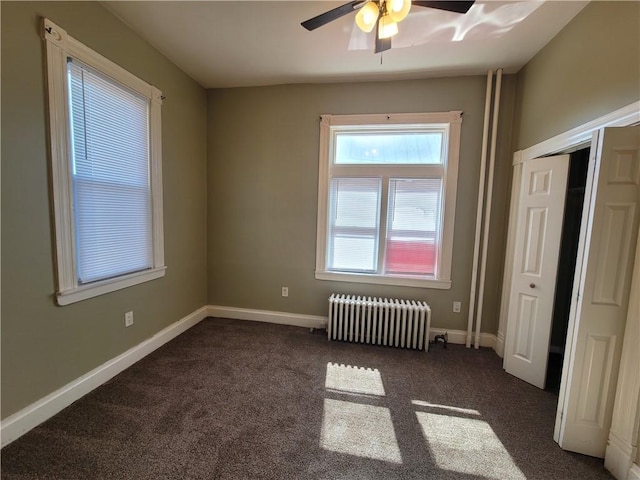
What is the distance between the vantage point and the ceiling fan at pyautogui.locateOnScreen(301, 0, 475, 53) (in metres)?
1.45

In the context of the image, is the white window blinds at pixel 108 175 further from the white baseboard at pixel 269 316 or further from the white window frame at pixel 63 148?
the white baseboard at pixel 269 316

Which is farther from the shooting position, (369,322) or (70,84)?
(369,322)

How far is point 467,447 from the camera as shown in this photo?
5.33 feet

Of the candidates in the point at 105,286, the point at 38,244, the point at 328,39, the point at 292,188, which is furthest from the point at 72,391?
the point at 328,39

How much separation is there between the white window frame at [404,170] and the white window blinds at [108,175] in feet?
5.76

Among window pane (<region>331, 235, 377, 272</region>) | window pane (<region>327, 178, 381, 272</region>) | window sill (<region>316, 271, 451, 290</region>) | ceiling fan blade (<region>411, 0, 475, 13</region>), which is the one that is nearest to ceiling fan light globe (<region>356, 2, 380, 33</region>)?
ceiling fan blade (<region>411, 0, 475, 13</region>)

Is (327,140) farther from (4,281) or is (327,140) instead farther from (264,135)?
(4,281)

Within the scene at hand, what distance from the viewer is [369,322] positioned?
2.86 metres

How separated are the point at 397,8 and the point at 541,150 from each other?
174 cm

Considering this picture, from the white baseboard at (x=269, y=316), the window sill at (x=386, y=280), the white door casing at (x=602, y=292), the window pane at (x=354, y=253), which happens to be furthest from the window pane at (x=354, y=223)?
the white door casing at (x=602, y=292)

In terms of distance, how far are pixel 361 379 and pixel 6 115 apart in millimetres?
2928

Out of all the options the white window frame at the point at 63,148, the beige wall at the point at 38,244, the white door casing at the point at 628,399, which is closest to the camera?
the white door casing at the point at 628,399

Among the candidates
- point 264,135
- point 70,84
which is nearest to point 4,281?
point 70,84

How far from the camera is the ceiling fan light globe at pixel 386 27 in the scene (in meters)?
1.60
